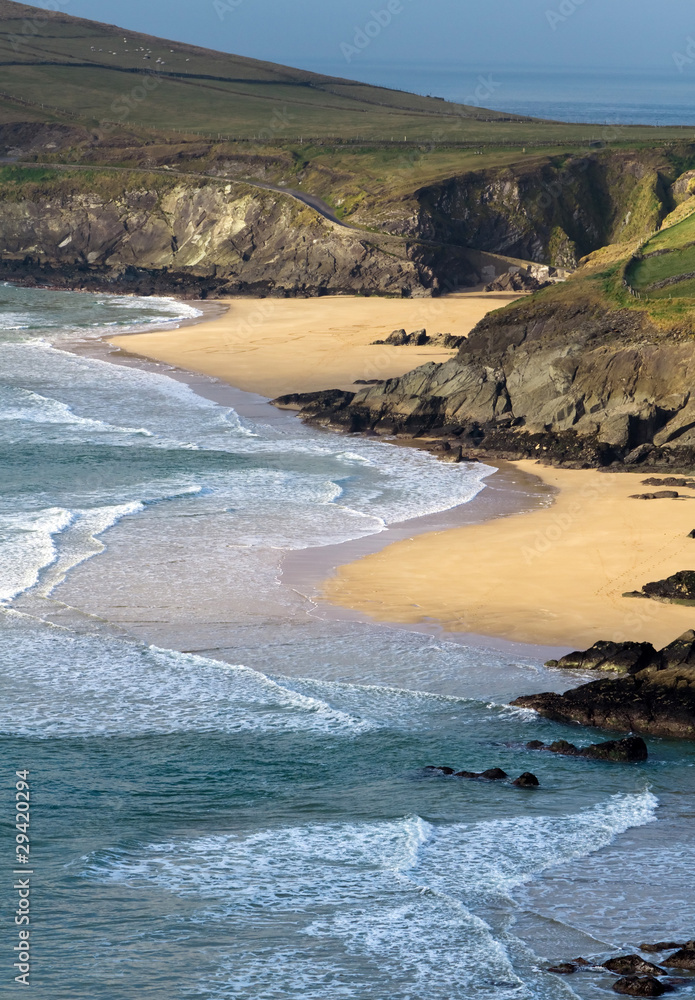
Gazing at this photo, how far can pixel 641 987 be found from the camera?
37.9ft

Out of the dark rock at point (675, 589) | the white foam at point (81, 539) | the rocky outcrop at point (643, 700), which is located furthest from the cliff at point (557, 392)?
the rocky outcrop at point (643, 700)

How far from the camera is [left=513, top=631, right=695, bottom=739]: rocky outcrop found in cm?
1784

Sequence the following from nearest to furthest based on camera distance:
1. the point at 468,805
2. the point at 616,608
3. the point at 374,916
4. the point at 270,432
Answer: the point at 374,916 < the point at 468,805 < the point at 616,608 < the point at 270,432

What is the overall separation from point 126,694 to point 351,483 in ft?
48.8

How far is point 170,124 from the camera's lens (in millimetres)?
118125

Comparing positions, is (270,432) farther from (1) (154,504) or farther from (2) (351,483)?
(1) (154,504)

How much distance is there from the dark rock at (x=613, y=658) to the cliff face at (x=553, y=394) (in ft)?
49.8

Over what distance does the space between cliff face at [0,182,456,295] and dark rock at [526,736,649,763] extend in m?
58.4

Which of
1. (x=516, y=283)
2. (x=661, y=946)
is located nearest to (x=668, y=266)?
(x=516, y=283)

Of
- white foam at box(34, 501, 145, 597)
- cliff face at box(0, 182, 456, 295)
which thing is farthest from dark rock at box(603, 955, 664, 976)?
cliff face at box(0, 182, 456, 295)

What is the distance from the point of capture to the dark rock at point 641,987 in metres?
11.5

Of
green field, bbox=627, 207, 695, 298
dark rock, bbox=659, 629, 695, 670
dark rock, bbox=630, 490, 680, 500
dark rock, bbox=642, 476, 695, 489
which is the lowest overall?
dark rock, bbox=659, 629, 695, 670

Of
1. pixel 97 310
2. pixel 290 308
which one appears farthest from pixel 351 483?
pixel 97 310

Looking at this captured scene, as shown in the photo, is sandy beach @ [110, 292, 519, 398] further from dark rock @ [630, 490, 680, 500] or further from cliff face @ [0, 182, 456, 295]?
dark rock @ [630, 490, 680, 500]
